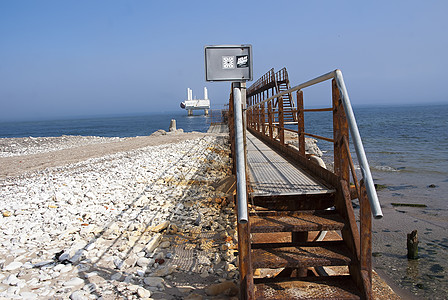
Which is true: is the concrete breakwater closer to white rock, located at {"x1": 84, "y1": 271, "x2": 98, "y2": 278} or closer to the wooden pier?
white rock, located at {"x1": 84, "y1": 271, "x2": 98, "y2": 278}

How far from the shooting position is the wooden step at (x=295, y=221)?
302cm

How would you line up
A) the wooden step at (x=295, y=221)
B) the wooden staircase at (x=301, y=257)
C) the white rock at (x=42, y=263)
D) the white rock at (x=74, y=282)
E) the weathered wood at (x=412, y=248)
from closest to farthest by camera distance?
the wooden staircase at (x=301, y=257) < the wooden step at (x=295, y=221) < the white rock at (x=74, y=282) < the white rock at (x=42, y=263) < the weathered wood at (x=412, y=248)

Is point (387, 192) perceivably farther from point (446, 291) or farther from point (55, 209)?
point (55, 209)

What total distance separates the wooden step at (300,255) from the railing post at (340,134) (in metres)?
0.65

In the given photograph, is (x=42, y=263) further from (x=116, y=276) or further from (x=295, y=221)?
(x=295, y=221)

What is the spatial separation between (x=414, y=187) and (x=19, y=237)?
1302cm

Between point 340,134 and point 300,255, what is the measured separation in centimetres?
115

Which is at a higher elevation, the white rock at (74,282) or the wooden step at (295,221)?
the wooden step at (295,221)

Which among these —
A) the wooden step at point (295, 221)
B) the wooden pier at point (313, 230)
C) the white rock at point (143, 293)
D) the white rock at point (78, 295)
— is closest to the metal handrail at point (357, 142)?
the wooden pier at point (313, 230)

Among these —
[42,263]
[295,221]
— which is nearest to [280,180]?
[295,221]

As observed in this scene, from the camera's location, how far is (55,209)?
20.4ft

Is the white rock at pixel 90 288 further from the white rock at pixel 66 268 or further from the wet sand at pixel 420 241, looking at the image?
the wet sand at pixel 420 241

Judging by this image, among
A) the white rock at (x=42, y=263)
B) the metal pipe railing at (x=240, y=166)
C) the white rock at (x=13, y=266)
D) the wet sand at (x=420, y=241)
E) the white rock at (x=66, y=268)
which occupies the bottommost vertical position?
the wet sand at (x=420, y=241)

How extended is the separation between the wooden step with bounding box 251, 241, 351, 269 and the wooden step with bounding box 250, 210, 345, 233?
20 cm
